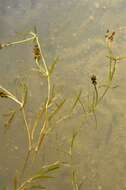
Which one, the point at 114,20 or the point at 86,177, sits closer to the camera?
the point at 86,177

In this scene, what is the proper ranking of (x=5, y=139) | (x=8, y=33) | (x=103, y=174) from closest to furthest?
1. (x=103, y=174)
2. (x=5, y=139)
3. (x=8, y=33)

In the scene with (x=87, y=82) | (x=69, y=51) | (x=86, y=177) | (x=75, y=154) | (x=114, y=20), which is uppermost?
(x=114, y=20)

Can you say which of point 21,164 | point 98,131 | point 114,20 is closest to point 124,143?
point 98,131

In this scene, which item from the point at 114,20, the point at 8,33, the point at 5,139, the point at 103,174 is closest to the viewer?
the point at 103,174

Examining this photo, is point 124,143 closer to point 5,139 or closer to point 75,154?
point 75,154

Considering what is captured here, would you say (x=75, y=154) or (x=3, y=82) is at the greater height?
(x=3, y=82)

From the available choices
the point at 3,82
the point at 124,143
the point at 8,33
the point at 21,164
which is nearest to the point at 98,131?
the point at 124,143
